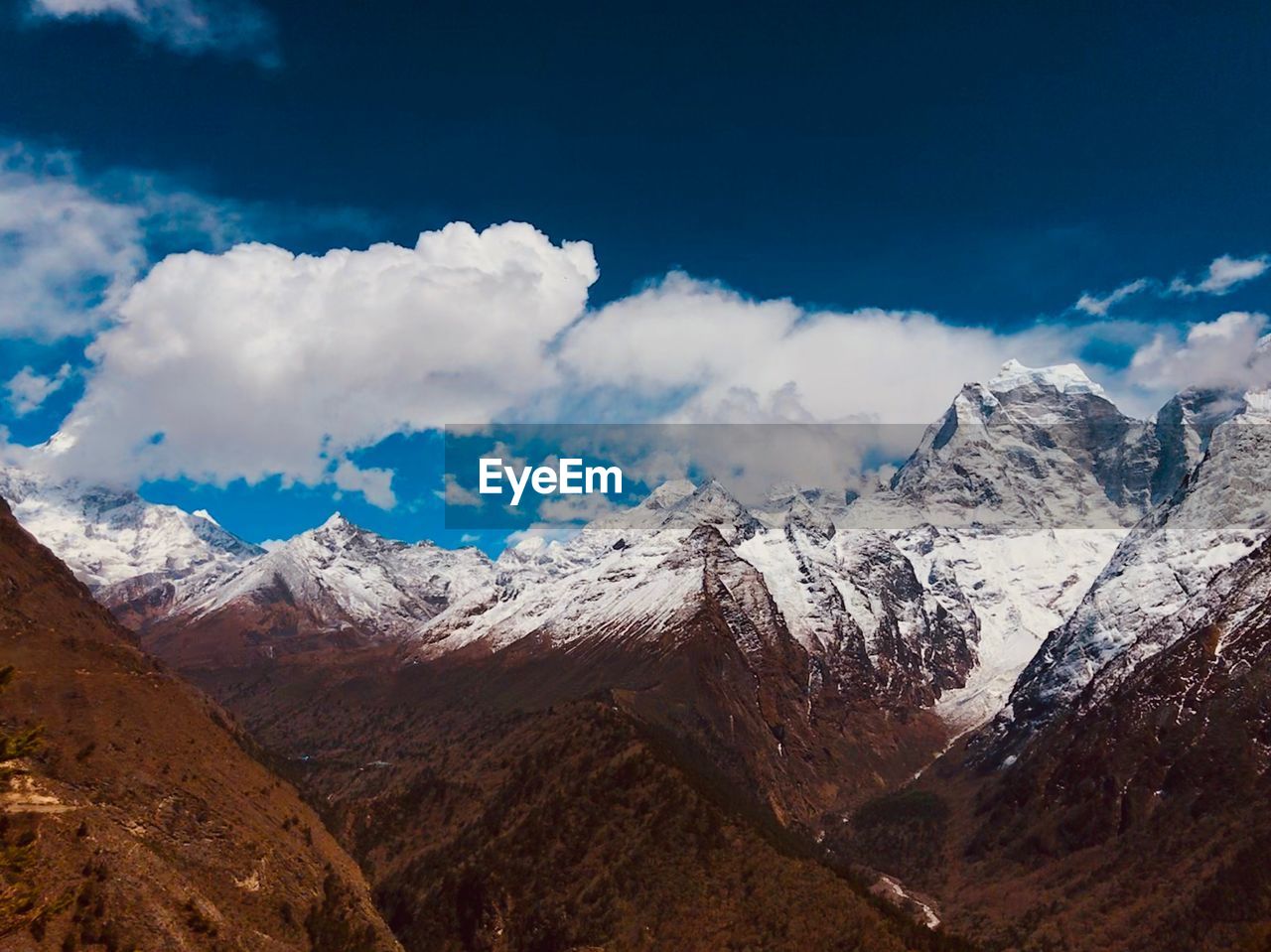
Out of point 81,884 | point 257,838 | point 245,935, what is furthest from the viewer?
point 257,838

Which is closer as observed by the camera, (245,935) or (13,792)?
(13,792)

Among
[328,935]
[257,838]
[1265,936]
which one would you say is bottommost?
[328,935]

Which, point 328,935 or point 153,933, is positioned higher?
point 153,933

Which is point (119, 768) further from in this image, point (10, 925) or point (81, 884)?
point (10, 925)

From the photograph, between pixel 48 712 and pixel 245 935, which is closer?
pixel 245 935

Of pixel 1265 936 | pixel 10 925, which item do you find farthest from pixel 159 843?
pixel 1265 936

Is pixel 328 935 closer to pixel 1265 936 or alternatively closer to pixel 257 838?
pixel 257 838

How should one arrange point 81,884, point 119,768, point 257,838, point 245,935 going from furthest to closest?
point 257,838 < point 119,768 < point 245,935 < point 81,884

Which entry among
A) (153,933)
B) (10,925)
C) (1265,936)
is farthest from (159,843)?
(1265,936)

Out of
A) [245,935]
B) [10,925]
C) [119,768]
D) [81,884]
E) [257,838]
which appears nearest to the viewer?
[10,925]
